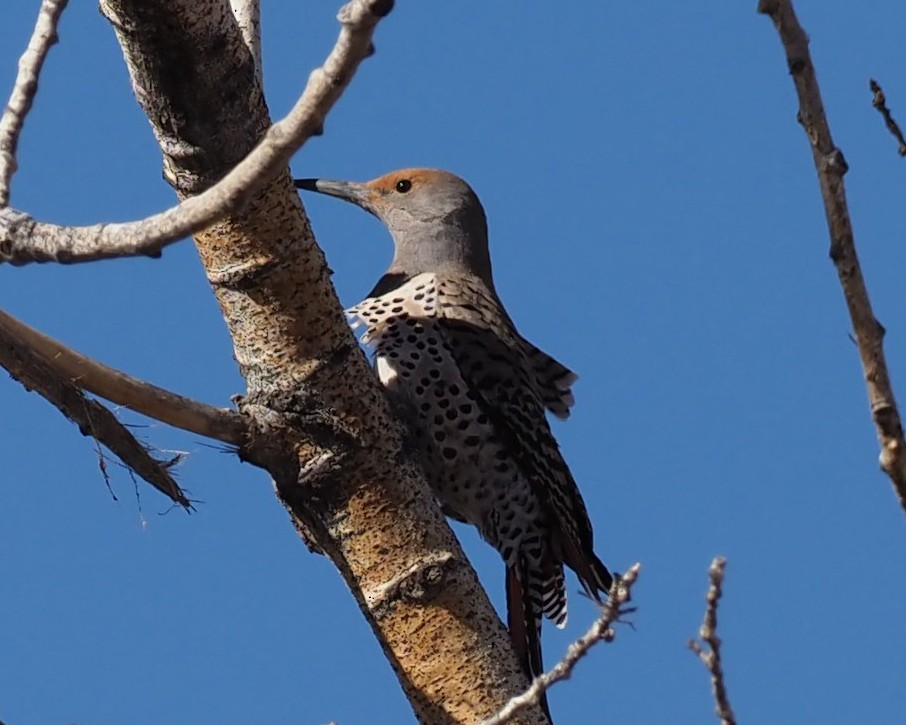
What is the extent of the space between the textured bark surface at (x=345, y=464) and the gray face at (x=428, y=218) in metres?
2.25

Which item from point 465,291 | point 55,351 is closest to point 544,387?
point 465,291

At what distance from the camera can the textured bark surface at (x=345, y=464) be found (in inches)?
170

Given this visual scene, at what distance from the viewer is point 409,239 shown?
6.87m

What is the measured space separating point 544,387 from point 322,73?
3.87 meters

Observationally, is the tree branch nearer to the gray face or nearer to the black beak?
the gray face

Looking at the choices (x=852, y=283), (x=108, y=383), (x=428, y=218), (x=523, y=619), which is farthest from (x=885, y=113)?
(x=428, y=218)

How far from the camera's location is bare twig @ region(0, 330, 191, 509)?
376cm

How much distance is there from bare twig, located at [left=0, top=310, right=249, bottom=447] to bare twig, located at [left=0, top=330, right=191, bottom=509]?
0.10 ft

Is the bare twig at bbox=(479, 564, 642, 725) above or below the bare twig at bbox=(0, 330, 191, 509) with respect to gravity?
below

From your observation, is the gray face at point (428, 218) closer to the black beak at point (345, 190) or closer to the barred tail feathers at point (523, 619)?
the black beak at point (345, 190)

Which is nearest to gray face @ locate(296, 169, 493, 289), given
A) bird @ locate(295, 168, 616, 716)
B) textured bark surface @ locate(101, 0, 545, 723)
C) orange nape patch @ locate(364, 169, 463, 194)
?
orange nape patch @ locate(364, 169, 463, 194)

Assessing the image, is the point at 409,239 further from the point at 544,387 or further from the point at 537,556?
the point at 537,556

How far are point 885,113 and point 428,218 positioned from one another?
3869mm

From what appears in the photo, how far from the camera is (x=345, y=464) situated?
4.42 metres
